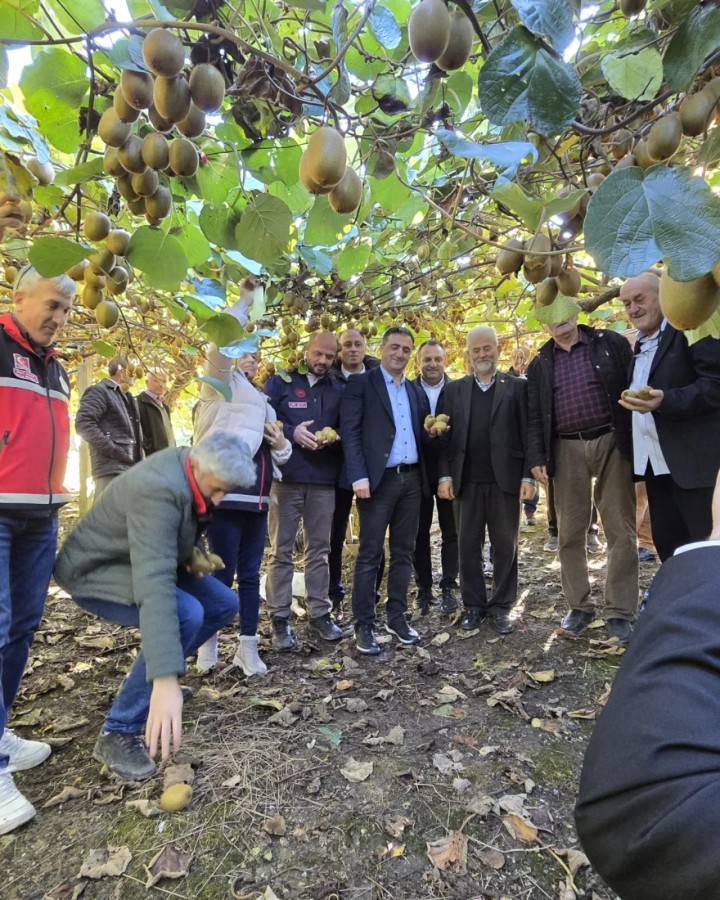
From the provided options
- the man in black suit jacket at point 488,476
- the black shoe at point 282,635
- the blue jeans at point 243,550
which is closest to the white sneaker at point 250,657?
the blue jeans at point 243,550

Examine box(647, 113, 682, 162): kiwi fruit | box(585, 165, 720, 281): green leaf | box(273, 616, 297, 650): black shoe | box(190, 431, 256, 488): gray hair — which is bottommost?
box(273, 616, 297, 650): black shoe

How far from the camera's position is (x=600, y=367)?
123 inches

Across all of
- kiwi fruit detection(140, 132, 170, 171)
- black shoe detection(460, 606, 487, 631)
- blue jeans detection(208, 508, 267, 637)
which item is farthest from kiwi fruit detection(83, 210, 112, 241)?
black shoe detection(460, 606, 487, 631)

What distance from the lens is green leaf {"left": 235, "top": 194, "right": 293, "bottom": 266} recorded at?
4.67ft

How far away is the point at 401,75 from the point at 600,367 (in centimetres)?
223

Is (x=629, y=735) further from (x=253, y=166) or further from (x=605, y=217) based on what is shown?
(x=253, y=166)

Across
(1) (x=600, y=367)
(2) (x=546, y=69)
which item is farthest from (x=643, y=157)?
(1) (x=600, y=367)

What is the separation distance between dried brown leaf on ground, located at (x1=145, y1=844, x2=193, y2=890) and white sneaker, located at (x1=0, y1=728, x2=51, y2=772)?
822 millimetres

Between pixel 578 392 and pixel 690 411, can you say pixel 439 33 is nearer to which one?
pixel 690 411

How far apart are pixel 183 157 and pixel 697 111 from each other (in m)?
1.20

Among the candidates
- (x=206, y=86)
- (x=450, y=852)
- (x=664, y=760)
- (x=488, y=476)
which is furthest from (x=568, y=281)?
(x=488, y=476)

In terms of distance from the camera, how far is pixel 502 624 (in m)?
3.45

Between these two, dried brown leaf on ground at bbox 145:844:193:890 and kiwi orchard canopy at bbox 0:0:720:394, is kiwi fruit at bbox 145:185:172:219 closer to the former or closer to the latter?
kiwi orchard canopy at bbox 0:0:720:394

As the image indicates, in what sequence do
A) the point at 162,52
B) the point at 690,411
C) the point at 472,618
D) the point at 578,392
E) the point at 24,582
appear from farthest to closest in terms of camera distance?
1. the point at 472,618
2. the point at 578,392
3. the point at 690,411
4. the point at 24,582
5. the point at 162,52
